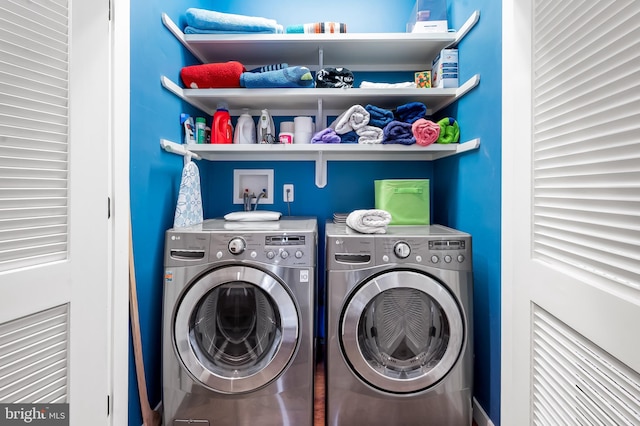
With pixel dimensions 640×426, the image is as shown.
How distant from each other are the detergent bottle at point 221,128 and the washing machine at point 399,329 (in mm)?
972

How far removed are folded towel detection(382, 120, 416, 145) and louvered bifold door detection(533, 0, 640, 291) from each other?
32.9 inches

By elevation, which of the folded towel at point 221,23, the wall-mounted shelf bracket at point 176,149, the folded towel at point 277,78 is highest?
the folded towel at point 221,23

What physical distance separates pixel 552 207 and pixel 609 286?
10.9 inches

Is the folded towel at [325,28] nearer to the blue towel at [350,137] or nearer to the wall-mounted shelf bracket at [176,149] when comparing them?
the blue towel at [350,137]

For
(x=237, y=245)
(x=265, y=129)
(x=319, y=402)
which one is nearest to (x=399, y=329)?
(x=319, y=402)

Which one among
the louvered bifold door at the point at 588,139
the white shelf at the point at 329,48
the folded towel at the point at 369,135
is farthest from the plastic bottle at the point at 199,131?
the louvered bifold door at the point at 588,139

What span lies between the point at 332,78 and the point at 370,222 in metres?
0.92

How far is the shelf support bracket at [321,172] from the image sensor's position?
2.13 m

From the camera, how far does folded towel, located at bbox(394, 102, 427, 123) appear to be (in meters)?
1.88

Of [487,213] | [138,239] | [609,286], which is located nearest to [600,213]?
[609,286]

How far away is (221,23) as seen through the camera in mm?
1823

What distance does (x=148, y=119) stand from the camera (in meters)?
1.50

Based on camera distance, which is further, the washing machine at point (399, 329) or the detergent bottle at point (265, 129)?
the detergent bottle at point (265, 129)

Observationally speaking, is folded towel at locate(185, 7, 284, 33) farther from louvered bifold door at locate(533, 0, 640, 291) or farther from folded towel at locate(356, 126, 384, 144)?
louvered bifold door at locate(533, 0, 640, 291)
